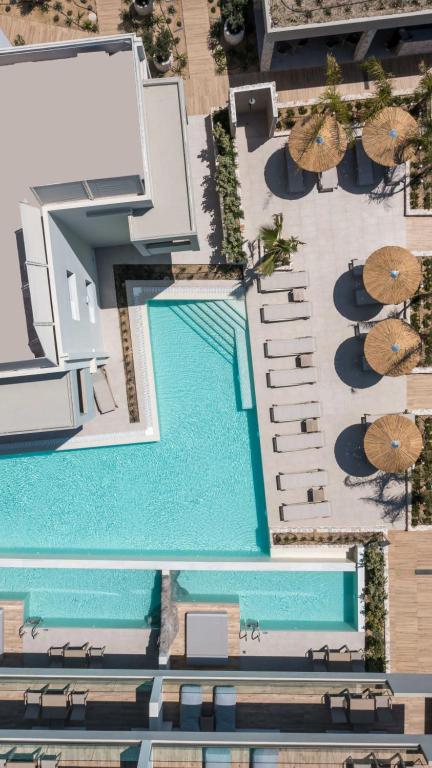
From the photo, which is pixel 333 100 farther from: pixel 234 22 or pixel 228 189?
pixel 234 22

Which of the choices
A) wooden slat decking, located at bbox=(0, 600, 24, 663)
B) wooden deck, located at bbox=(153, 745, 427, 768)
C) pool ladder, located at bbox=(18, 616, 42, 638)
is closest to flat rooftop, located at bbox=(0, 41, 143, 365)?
wooden slat decking, located at bbox=(0, 600, 24, 663)

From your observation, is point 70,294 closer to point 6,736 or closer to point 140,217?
point 140,217

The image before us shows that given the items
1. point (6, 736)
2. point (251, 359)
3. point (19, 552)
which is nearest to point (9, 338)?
point (251, 359)

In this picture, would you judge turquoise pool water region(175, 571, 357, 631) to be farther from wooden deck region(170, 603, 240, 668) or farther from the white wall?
the white wall

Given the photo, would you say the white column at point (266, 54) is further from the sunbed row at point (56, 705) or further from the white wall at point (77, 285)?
the sunbed row at point (56, 705)

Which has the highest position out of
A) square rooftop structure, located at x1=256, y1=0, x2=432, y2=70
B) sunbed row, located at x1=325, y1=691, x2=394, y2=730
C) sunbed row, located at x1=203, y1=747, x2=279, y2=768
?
square rooftop structure, located at x1=256, y1=0, x2=432, y2=70

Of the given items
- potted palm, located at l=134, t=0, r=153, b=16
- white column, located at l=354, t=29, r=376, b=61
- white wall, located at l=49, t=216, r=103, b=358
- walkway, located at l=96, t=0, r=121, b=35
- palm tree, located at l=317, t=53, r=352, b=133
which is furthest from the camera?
walkway, located at l=96, t=0, r=121, b=35
